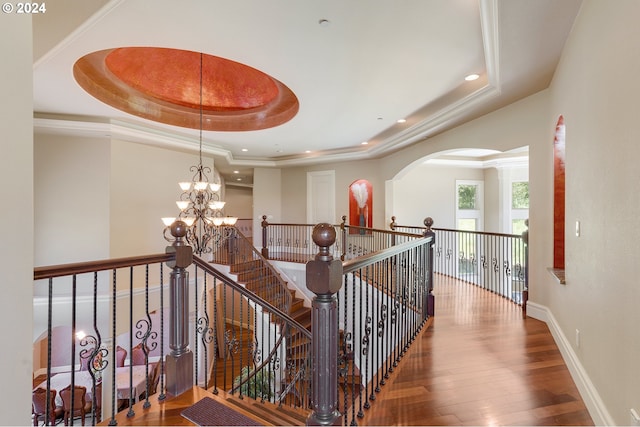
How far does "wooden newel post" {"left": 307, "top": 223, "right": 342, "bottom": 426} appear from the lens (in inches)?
60.1

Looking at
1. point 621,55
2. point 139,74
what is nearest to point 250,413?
point 621,55

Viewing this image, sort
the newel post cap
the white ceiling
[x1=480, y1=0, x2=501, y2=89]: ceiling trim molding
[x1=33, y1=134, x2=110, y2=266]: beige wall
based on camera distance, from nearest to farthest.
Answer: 1. the newel post cap
2. [x1=480, y1=0, x2=501, y2=89]: ceiling trim molding
3. the white ceiling
4. [x1=33, y1=134, x2=110, y2=266]: beige wall

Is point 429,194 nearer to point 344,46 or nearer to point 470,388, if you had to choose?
point 344,46

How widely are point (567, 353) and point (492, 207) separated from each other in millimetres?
7711

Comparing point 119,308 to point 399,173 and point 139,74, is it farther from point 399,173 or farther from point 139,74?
point 399,173

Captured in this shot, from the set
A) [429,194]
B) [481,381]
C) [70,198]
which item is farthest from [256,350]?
[429,194]

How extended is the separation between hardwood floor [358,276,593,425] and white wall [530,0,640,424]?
25 centimetres

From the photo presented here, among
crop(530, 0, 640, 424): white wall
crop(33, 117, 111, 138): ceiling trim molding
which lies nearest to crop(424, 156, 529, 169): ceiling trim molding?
crop(530, 0, 640, 424): white wall

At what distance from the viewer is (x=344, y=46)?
3.13 meters

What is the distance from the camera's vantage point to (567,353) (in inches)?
103

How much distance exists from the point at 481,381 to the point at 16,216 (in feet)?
9.54

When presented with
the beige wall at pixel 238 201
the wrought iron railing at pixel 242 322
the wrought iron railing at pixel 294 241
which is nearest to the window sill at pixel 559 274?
the wrought iron railing at pixel 242 322

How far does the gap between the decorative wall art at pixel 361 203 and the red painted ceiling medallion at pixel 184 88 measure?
3540 millimetres

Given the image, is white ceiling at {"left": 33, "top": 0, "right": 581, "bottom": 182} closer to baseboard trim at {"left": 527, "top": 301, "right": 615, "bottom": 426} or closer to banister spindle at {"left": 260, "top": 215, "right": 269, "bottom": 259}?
baseboard trim at {"left": 527, "top": 301, "right": 615, "bottom": 426}
